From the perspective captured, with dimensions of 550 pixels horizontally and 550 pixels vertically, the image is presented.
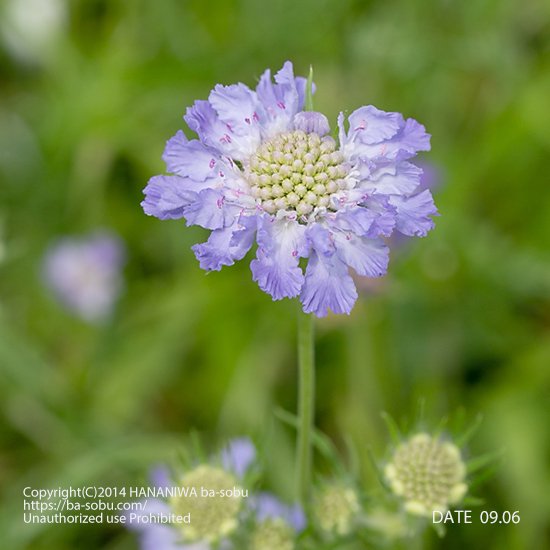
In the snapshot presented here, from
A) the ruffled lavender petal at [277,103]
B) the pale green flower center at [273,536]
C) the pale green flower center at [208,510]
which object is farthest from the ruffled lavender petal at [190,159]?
the pale green flower center at [273,536]

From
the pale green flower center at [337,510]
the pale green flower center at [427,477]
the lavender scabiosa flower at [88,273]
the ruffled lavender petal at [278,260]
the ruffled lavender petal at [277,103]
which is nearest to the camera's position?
the ruffled lavender petal at [278,260]

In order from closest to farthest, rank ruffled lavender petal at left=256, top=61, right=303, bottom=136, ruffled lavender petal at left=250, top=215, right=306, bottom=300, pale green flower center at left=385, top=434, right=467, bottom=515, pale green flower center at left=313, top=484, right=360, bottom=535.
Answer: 1. ruffled lavender petal at left=250, top=215, right=306, bottom=300
2. ruffled lavender petal at left=256, top=61, right=303, bottom=136
3. pale green flower center at left=385, top=434, right=467, bottom=515
4. pale green flower center at left=313, top=484, right=360, bottom=535

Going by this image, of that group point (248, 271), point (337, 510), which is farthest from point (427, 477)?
point (248, 271)

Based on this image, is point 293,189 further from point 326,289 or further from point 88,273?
point 88,273

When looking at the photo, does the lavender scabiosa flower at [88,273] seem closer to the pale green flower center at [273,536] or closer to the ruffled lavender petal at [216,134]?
the pale green flower center at [273,536]

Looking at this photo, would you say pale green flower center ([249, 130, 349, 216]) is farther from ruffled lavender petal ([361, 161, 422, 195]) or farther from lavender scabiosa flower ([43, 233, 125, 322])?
lavender scabiosa flower ([43, 233, 125, 322])

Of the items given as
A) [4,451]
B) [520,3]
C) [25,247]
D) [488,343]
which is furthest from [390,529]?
[520,3]

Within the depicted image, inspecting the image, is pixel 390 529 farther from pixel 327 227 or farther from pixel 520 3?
pixel 520 3

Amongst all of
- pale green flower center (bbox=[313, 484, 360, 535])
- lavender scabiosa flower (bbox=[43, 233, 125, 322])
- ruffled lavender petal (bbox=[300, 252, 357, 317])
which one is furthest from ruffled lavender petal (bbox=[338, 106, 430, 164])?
lavender scabiosa flower (bbox=[43, 233, 125, 322])
